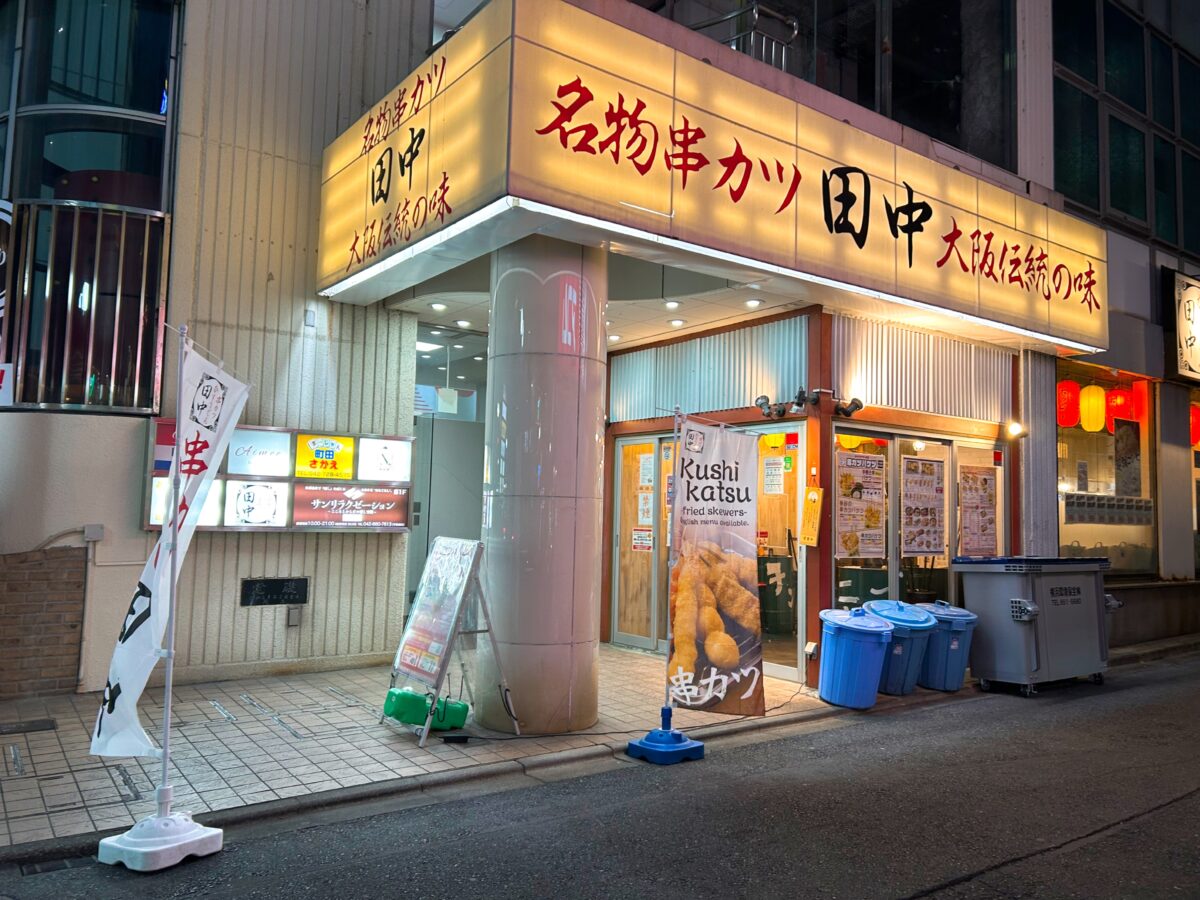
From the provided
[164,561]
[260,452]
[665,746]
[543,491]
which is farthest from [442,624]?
[260,452]

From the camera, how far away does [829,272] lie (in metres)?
8.56

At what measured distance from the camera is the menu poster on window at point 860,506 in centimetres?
977

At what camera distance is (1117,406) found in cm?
1427

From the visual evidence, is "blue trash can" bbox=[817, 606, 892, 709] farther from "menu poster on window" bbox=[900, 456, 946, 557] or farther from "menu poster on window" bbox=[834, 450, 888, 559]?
"menu poster on window" bbox=[900, 456, 946, 557]

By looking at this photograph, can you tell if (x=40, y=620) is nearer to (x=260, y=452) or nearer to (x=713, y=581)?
(x=260, y=452)

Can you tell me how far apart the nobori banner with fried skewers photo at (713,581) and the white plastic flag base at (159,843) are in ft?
12.6

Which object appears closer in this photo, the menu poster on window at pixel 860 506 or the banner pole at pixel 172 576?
the banner pole at pixel 172 576

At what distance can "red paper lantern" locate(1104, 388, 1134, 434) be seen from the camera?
14.1 meters

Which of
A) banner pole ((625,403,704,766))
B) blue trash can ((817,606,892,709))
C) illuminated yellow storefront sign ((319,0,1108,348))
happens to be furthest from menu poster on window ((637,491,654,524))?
banner pole ((625,403,704,766))

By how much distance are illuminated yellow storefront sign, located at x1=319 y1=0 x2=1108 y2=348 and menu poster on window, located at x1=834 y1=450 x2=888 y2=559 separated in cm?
192

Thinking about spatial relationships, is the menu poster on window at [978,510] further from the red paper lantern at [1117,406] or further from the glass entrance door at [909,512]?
the red paper lantern at [1117,406]

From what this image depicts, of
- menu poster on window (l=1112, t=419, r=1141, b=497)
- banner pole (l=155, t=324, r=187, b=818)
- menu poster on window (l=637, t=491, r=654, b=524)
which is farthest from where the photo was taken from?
menu poster on window (l=1112, t=419, r=1141, b=497)

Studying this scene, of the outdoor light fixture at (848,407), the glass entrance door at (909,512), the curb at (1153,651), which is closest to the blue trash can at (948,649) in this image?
the glass entrance door at (909,512)

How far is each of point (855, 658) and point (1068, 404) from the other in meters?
6.96
